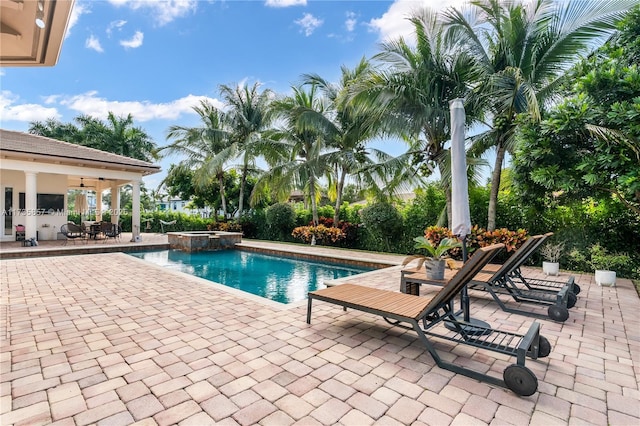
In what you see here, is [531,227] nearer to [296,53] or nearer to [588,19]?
[588,19]

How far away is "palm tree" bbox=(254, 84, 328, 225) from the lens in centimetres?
1365

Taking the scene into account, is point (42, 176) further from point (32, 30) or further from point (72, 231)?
point (32, 30)

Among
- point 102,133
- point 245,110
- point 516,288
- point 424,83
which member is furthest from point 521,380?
point 102,133

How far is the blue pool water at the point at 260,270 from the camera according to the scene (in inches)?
304

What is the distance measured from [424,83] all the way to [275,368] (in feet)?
30.4

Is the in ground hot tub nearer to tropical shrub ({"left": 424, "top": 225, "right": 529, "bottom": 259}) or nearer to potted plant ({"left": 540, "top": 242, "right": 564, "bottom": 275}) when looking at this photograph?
tropical shrub ({"left": 424, "top": 225, "right": 529, "bottom": 259})

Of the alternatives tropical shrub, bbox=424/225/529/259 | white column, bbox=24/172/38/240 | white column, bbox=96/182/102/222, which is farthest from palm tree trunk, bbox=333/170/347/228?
white column, bbox=96/182/102/222

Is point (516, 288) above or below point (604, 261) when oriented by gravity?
below

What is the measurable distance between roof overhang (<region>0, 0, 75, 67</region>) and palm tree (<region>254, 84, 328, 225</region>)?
10190 millimetres

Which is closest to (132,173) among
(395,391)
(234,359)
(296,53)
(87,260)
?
(87,260)

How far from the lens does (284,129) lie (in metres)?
15.3

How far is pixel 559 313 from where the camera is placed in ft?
13.8

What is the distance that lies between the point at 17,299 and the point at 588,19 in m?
13.4

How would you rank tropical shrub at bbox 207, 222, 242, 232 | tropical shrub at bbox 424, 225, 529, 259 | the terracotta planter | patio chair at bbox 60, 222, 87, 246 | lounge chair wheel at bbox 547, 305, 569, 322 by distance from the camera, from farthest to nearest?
tropical shrub at bbox 207, 222, 242, 232
patio chair at bbox 60, 222, 87, 246
tropical shrub at bbox 424, 225, 529, 259
the terracotta planter
lounge chair wheel at bbox 547, 305, 569, 322
